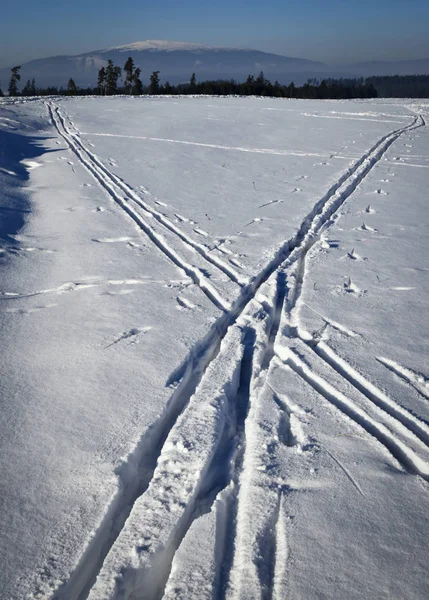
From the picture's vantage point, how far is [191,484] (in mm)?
2297

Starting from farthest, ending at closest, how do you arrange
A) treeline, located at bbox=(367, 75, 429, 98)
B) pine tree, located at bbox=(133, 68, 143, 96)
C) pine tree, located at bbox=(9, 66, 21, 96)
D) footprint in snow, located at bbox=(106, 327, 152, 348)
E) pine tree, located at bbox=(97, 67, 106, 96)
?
treeline, located at bbox=(367, 75, 429, 98)
pine tree, located at bbox=(9, 66, 21, 96)
pine tree, located at bbox=(133, 68, 143, 96)
pine tree, located at bbox=(97, 67, 106, 96)
footprint in snow, located at bbox=(106, 327, 152, 348)

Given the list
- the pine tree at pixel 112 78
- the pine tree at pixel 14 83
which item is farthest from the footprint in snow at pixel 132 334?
the pine tree at pixel 14 83

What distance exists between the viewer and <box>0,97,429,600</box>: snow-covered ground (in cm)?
196

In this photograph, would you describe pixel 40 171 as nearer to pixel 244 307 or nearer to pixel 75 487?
pixel 244 307

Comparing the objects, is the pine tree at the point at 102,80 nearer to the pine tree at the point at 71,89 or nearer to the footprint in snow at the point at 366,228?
the pine tree at the point at 71,89

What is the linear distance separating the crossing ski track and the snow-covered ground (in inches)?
0.4

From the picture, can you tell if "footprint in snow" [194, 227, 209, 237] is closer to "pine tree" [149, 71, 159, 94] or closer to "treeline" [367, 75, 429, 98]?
"pine tree" [149, 71, 159, 94]

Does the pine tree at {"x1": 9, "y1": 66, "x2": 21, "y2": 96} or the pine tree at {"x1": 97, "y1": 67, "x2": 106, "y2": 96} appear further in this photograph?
the pine tree at {"x1": 9, "y1": 66, "x2": 21, "y2": 96}

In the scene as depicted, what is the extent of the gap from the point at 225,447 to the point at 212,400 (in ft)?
1.18

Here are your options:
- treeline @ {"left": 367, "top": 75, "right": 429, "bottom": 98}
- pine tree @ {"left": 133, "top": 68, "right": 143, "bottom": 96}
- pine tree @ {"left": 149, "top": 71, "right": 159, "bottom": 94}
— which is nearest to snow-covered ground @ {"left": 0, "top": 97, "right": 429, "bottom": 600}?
pine tree @ {"left": 149, "top": 71, "right": 159, "bottom": 94}

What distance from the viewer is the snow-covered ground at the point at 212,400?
196 centimetres

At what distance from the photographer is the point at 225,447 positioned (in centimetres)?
259

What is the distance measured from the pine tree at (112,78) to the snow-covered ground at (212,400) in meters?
46.1

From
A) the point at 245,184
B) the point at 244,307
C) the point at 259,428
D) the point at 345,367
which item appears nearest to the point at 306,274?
the point at 244,307
